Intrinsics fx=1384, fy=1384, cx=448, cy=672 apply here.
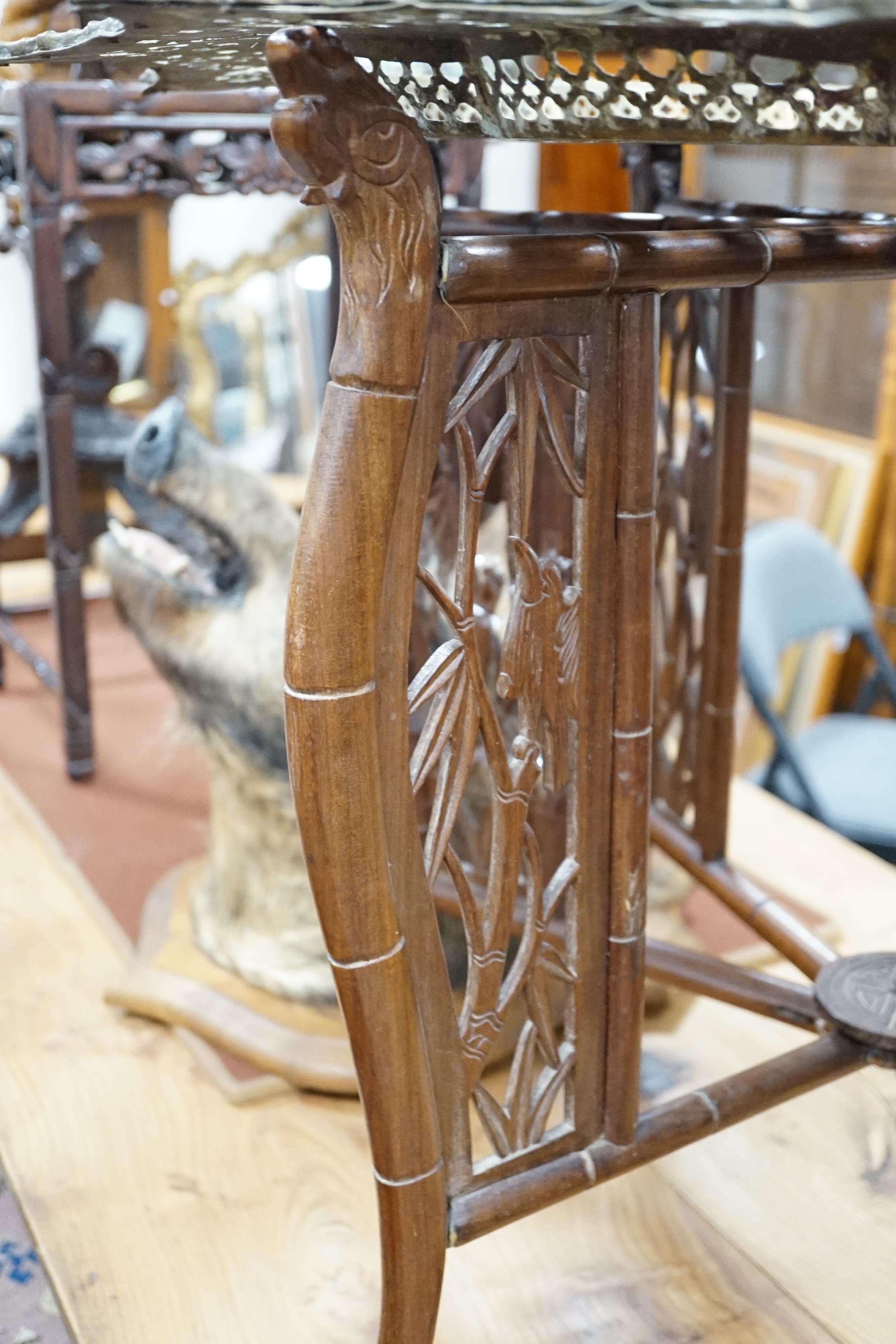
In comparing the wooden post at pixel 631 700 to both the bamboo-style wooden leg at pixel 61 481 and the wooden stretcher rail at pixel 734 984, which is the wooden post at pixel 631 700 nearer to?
the wooden stretcher rail at pixel 734 984

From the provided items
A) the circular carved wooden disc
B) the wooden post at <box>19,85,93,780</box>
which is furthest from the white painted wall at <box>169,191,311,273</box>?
the circular carved wooden disc

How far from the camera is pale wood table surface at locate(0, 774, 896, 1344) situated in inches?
36.1

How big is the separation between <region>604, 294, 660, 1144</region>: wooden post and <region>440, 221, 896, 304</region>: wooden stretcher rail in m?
0.03

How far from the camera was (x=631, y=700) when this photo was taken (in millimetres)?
764

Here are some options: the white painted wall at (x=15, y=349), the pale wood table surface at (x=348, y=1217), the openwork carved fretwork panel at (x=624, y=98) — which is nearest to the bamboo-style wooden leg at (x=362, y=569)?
the openwork carved fretwork panel at (x=624, y=98)

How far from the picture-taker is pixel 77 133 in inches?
59.6

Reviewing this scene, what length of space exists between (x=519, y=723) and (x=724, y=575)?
0.40 m

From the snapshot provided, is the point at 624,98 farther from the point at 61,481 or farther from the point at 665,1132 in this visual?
the point at 61,481

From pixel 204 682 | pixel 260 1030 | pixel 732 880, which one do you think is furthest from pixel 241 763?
pixel 732 880

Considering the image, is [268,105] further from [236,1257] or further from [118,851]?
[236,1257]

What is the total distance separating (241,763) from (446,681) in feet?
1.91

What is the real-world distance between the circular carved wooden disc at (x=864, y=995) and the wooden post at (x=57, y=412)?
3.40ft

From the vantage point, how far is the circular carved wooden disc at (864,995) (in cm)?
91

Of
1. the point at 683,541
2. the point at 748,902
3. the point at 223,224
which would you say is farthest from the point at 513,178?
the point at 748,902
